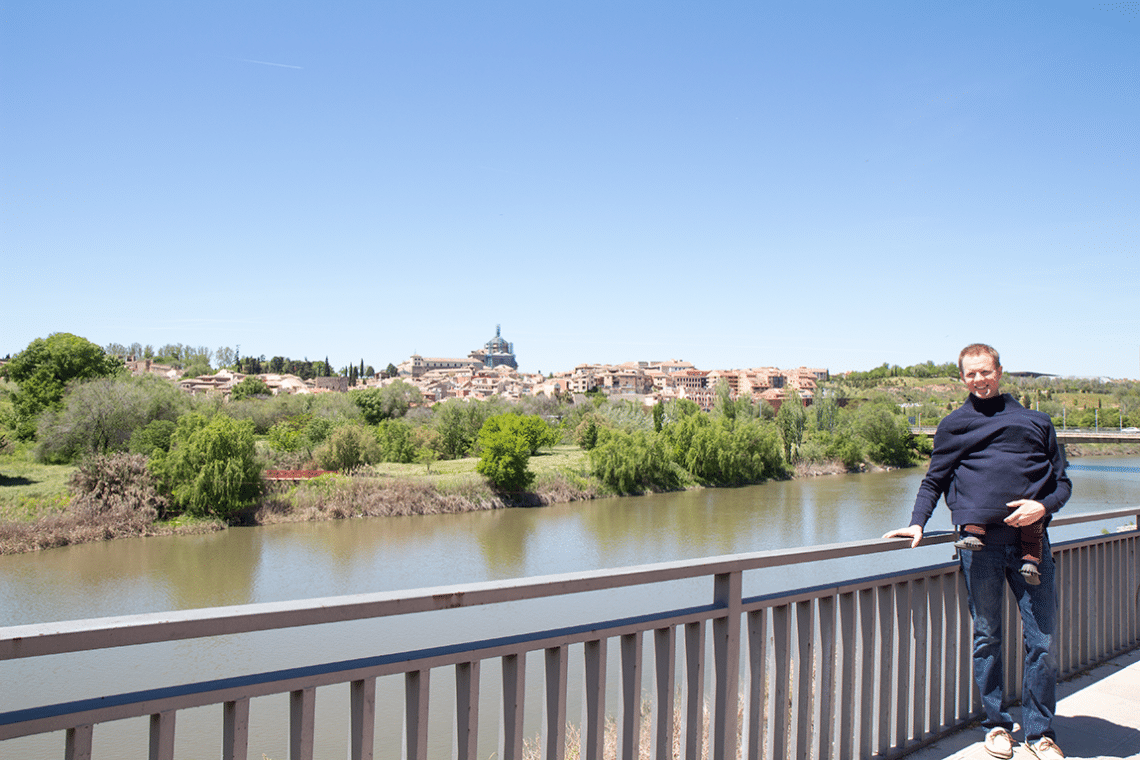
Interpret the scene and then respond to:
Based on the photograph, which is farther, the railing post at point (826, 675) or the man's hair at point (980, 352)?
the man's hair at point (980, 352)

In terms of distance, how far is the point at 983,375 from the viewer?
7.43ft

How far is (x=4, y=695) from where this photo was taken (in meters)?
8.93

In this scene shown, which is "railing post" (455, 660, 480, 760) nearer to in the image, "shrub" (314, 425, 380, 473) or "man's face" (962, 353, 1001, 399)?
"man's face" (962, 353, 1001, 399)

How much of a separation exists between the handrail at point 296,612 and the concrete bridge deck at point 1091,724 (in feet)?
3.73

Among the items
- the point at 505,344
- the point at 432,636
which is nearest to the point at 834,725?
the point at 432,636

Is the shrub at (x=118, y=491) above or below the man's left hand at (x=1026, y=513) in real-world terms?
below

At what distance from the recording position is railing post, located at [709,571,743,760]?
5.95ft

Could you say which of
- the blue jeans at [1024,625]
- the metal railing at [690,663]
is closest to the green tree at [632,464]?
the metal railing at [690,663]

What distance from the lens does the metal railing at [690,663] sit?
45.3 inches

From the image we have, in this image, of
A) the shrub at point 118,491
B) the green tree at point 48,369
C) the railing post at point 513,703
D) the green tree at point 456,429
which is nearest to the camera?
the railing post at point 513,703

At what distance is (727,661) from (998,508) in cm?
100

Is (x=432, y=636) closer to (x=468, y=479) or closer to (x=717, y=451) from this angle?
(x=468, y=479)

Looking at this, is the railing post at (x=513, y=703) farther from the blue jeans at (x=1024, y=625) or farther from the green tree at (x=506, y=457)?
the green tree at (x=506, y=457)

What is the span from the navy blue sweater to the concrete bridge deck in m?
0.73
